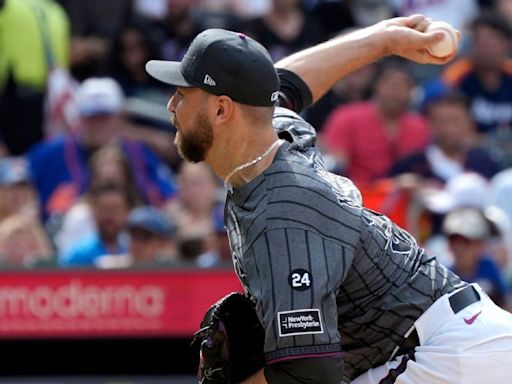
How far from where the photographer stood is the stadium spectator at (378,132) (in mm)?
9016

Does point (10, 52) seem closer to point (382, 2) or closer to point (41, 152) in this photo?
point (41, 152)

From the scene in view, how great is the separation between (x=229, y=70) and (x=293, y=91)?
32.0 inches

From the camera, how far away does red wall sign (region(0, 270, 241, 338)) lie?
7.39m

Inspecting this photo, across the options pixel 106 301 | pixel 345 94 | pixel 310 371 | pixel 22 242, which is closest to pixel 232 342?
pixel 310 371

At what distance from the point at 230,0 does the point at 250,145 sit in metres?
7.44

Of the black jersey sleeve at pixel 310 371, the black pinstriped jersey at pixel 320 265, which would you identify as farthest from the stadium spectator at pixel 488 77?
the black jersey sleeve at pixel 310 371

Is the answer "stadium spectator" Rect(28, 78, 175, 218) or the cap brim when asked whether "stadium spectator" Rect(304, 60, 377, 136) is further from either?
the cap brim

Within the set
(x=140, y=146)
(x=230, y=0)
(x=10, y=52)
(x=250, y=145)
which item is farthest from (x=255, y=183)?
(x=230, y=0)

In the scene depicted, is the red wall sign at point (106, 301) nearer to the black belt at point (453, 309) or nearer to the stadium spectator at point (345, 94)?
the stadium spectator at point (345, 94)

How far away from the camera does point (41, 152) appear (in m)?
8.99

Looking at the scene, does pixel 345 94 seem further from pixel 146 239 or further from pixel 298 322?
pixel 298 322

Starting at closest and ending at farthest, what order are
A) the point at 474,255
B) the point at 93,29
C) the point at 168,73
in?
the point at 168,73 < the point at 474,255 < the point at 93,29

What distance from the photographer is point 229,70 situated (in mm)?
3822

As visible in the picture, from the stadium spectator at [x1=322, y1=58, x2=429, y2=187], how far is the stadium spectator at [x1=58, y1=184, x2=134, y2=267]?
61.9 inches
